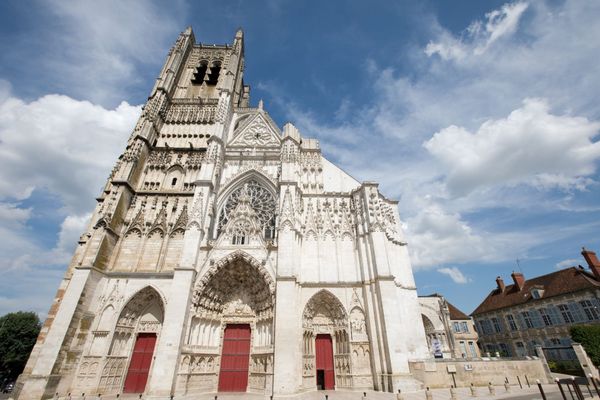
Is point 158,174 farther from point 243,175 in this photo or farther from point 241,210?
point 241,210

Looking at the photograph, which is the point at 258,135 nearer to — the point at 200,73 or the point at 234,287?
the point at 234,287

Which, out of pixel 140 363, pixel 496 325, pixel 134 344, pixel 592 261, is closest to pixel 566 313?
pixel 592 261

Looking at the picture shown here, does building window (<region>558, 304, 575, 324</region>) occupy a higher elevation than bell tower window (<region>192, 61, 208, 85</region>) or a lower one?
lower

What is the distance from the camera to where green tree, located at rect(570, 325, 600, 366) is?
13.9m

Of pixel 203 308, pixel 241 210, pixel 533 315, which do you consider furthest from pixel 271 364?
pixel 533 315

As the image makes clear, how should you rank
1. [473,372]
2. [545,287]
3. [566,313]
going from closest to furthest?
[473,372] → [566,313] → [545,287]

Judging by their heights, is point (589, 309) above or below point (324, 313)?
above

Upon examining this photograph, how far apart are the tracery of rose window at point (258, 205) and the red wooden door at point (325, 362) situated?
5.36 metres

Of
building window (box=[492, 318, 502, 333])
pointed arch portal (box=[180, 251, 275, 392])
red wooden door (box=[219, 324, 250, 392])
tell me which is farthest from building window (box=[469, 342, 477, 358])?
red wooden door (box=[219, 324, 250, 392])

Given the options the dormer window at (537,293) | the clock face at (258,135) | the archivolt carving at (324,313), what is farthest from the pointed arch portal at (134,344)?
the dormer window at (537,293)

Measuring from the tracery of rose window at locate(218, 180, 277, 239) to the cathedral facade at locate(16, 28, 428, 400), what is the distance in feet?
0.24

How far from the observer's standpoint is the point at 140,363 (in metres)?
11.0

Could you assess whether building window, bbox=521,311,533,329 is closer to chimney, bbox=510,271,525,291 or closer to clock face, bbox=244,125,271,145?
chimney, bbox=510,271,525,291

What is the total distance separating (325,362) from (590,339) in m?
14.7
